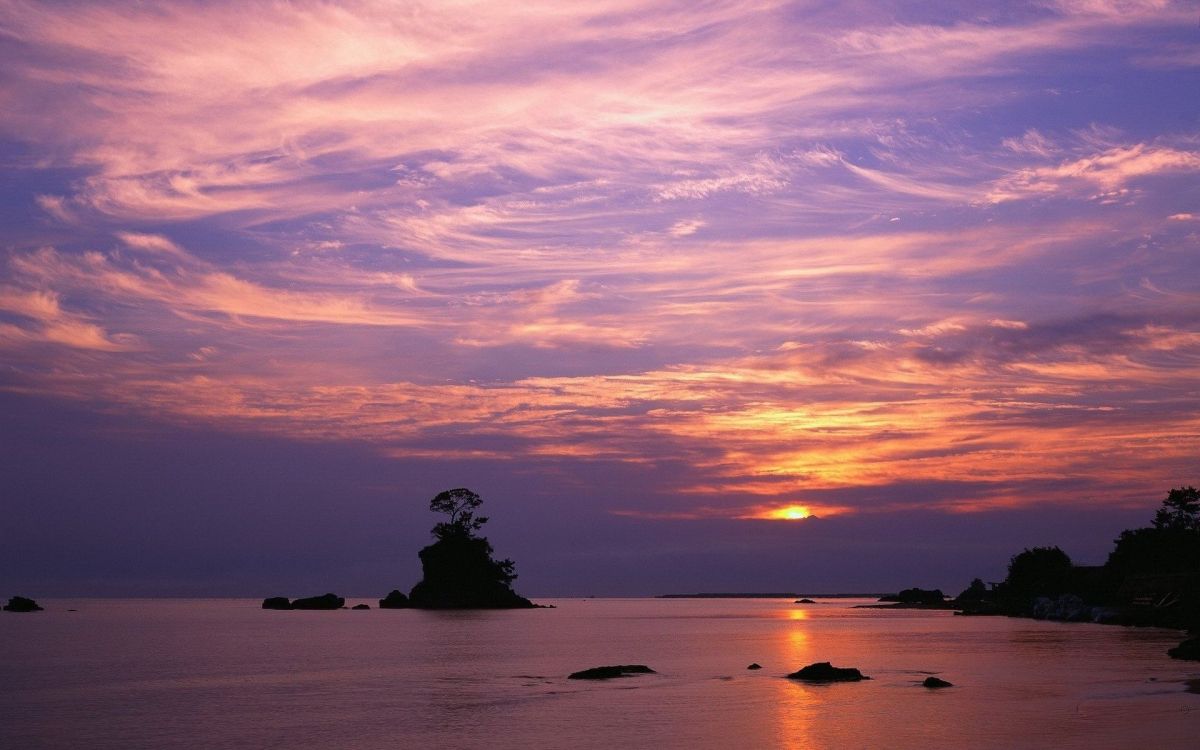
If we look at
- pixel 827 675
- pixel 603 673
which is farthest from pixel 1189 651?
pixel 603 673

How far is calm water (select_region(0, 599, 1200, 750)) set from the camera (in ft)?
126

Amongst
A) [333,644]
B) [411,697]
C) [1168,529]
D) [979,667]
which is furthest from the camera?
[1168,529]

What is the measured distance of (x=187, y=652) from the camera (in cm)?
9300

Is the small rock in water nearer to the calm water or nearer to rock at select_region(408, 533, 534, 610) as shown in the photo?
the calm water

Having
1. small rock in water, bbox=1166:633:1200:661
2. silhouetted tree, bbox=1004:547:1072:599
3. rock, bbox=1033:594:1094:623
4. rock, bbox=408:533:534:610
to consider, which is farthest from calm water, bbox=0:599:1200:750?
rock, bbox=408:533:534:610

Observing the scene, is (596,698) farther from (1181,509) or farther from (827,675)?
(1181,509)

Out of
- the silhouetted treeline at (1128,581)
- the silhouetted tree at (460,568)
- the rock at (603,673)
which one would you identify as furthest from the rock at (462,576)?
the rock at (603,673)

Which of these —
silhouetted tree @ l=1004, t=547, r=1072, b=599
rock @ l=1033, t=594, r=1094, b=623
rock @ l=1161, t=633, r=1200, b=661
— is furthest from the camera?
silhouetted tree @ l=1004, t=547, r=1072, b=599

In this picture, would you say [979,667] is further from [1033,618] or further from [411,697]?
[1033,618]

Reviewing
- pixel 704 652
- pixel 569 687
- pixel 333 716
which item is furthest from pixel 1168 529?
pixel 333 716

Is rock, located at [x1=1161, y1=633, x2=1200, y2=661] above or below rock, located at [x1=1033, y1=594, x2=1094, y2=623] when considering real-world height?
below

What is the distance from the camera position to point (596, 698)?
49625 millimetres

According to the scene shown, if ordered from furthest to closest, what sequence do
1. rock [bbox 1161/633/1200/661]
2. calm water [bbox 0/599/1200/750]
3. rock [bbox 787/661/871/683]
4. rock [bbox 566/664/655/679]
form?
rock [bbox 1161/633/1200/661]
rock [bbox 566/664/655/679]
rock [bbox 787/661/871/683]
calm water [bbox 0/599/1200/750]

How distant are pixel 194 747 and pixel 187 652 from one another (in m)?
59.6
